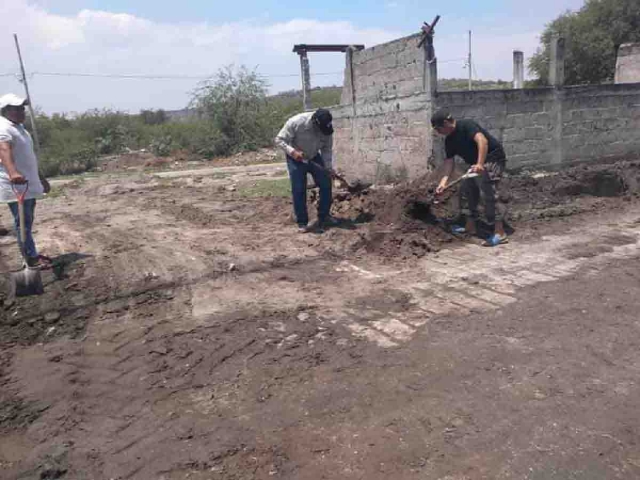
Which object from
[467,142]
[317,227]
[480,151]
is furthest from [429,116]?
[317,227]

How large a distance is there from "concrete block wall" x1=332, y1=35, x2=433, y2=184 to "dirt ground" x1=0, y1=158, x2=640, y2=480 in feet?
7.21

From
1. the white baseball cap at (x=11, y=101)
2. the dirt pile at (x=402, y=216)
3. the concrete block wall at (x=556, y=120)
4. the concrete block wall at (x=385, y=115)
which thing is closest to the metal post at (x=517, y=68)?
the concrete block wall at (x=556, y=120)

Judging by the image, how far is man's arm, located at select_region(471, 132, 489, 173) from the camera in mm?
5551

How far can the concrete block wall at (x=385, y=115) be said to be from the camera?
8.11 m

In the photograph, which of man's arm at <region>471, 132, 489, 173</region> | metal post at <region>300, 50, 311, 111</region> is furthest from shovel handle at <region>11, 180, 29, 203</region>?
metal post at <region>300, 50, 311, 111</region>

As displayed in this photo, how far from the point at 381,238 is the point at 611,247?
2.47m

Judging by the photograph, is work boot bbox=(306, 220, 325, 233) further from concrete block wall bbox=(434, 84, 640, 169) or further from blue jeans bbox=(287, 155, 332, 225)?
concrete block wall bbox=(434, 84, 640, 169)

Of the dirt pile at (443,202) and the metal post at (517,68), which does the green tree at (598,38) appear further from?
the dirt pile at (443,202)

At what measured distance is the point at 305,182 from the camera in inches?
260

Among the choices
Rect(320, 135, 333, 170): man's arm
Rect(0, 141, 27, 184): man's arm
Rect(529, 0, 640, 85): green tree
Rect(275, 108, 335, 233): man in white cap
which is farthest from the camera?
Rect(529, 0, 640, 85): green tree

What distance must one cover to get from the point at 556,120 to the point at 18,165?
27.0 ft

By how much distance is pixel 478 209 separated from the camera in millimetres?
6594

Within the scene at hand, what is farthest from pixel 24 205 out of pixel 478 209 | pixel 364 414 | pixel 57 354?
pixel 478 209

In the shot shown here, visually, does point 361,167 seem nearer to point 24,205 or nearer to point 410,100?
point 410,100
